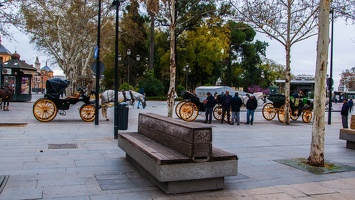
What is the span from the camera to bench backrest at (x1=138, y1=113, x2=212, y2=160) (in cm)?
523

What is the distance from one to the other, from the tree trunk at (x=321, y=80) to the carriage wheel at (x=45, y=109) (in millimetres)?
11993

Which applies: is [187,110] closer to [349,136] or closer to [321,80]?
[349,136]

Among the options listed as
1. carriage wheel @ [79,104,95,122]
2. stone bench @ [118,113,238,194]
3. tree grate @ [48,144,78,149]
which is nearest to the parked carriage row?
carriage wheel @ [79,104,95,122]

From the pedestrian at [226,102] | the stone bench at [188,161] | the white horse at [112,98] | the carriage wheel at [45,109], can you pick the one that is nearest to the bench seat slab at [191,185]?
the stone bench at [188,161]

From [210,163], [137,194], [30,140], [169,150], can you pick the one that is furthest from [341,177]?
[30,140]

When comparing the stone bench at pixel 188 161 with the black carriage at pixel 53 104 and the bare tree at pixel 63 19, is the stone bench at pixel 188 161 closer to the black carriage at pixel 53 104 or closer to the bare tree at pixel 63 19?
the black carriage at pixel 53 104

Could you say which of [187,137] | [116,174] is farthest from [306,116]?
[187,137]

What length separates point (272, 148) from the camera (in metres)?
9.95

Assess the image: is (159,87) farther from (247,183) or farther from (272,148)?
(247,183)

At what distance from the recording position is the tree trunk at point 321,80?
734 cm

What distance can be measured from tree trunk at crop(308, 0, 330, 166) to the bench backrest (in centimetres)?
316

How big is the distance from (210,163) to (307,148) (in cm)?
588

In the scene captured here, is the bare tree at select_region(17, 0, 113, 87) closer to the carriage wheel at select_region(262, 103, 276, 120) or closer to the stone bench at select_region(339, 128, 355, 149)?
the carriage wheel at select_region(262, 103, 276, 120)

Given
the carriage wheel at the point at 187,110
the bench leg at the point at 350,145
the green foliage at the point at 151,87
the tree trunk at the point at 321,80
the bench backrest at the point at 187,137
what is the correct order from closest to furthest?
the bench backrest at the point at 187,137 → the tree trunk at the point at 321,80 → the bench leg at the point at 350,145 → the carriage wheel at the point at 187,110 → the green foliage at the point at 151,87
